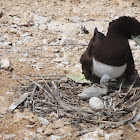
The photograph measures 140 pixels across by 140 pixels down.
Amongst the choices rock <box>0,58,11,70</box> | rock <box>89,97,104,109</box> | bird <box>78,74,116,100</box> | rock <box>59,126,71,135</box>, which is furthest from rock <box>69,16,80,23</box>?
rock <box>59,126,71,135</box>

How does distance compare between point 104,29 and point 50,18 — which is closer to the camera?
point 104,29

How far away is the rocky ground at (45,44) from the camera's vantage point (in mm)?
3113

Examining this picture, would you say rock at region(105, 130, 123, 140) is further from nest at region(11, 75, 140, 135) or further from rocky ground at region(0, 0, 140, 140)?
nest at region(11, 75, 140, 135)

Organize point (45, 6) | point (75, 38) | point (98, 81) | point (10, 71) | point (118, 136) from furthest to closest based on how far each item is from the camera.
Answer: point (45, 6) → point (75, 38) → point (10, 71) → point (98, 81) → point (118, 136)

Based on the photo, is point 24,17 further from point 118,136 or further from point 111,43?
point 118,136

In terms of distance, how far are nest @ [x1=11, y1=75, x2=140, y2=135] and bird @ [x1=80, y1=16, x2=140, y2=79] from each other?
32 centimetres

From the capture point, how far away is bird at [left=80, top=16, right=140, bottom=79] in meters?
3.41


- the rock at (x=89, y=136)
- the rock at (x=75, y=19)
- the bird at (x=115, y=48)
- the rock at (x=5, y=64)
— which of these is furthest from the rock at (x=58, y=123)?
the rock at (x=75, y=19)

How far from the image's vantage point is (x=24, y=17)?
5.93m

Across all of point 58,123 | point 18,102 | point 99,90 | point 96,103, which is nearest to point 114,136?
point 96,103

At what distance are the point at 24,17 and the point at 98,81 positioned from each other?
267 centimetres

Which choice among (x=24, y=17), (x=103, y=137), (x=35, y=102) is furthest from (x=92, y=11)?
(x=103, y=137)

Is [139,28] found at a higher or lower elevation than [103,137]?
higher

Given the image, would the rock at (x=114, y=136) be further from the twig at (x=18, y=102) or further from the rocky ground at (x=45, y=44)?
the twig at (x=18, y=102)
